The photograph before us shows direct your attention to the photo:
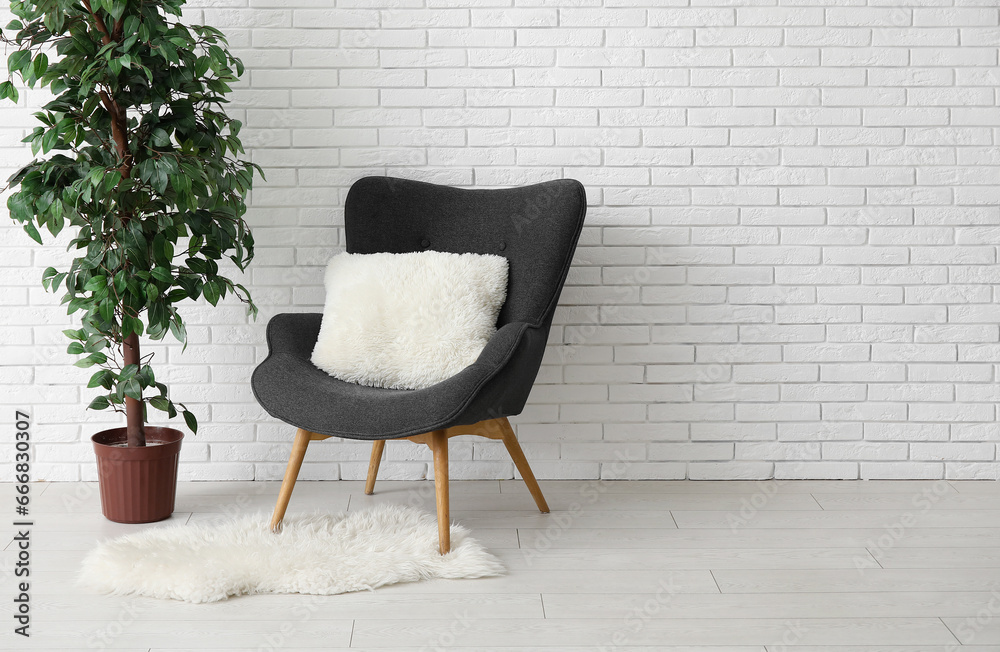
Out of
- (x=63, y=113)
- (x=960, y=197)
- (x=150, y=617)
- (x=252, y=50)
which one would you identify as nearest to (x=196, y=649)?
(x=150, y=617)

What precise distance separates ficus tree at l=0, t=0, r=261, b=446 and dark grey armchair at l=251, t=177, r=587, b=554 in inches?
13.9

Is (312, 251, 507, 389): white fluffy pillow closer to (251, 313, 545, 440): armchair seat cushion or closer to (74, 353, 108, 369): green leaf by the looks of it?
(251, 313, 545, 440): armchair seat cushion

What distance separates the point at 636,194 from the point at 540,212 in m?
0.46

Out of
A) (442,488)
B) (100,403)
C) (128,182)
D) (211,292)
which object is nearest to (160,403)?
(100,403)

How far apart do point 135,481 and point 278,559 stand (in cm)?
63

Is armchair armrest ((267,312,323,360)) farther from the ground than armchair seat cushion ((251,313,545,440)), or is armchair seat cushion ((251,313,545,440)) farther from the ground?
armchair armrest ((267,312,323,360))

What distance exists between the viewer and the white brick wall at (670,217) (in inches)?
107

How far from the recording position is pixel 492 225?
2561 millimetres

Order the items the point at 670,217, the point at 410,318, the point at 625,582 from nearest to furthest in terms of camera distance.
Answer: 1. the point at 625,582
2. the point at 410,318
3. the point at 670,217

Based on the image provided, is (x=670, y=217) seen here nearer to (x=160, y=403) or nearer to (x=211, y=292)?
(x=211, y=292)

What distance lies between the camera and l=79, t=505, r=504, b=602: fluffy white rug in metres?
1.98

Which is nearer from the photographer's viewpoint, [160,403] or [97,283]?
[97,283]

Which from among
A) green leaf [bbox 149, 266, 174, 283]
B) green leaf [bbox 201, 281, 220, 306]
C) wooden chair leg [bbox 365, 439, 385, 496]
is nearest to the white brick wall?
wooden chair leg [bbox 365, 439, 385, 496]

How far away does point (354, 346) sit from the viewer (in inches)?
93.0
